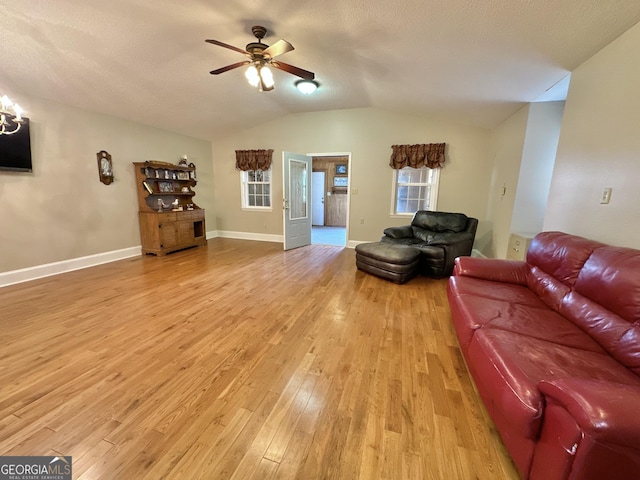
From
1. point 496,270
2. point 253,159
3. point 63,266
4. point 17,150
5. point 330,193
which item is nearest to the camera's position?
point 496,270

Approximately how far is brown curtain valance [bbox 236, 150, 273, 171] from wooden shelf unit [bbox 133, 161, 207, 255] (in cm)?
103

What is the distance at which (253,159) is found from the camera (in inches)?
243

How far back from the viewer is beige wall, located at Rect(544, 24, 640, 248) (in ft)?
6.21

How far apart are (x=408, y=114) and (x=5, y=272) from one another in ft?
21.4

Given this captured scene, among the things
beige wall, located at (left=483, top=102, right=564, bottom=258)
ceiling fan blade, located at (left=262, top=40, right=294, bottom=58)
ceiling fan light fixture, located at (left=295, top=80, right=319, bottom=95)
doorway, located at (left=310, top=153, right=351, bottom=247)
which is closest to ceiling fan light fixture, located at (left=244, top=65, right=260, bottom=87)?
ceiling fan blade, located at (left=262, top=40, right=294, bottom=58)

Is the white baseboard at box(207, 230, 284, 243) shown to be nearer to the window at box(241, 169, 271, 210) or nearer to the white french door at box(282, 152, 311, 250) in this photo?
the window at box(241, 169, 271, 210)

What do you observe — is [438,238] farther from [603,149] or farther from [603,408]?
[603,408]

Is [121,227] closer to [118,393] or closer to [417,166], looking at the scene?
[118,393]

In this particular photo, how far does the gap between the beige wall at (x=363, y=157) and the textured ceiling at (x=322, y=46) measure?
81 cm

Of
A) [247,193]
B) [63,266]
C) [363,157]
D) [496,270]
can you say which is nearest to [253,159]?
[247,193]

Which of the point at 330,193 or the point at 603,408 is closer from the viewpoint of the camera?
the point at 603,408

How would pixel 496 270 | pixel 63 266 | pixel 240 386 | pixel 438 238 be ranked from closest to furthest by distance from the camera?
pixel 240 386, pixel 496 270, pixel 63 266, pixel 438 238

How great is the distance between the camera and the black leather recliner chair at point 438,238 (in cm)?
379

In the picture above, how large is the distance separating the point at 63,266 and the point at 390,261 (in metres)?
4.69
